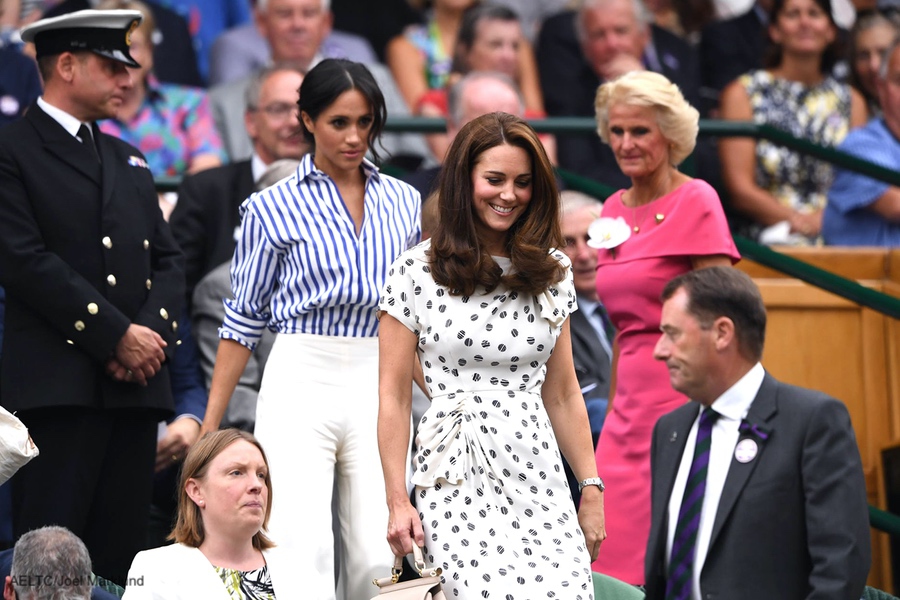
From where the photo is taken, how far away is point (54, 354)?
5.50 m

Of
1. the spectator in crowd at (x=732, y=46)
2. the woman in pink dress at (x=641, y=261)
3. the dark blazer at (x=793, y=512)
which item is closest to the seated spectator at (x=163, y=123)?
the woman in pink dress at (x=641, y=261)

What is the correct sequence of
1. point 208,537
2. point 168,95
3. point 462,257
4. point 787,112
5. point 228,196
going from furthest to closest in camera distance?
point 787,112 → point 168,95 → point 228,196 → point 208,537 → point 462,257

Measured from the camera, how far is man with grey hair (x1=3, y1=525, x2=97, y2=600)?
14.3ft

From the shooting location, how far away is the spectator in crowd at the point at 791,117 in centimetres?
898

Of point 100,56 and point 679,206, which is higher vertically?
point 100,56

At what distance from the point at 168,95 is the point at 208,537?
3.99 meters

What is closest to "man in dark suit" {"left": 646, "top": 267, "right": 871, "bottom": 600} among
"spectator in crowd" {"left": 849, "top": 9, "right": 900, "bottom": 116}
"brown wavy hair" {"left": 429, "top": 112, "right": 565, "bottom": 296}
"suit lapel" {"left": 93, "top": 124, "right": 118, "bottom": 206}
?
"brown wavy hair" {"left": 429, "top": 112, "right": 565, "bottom": 296}

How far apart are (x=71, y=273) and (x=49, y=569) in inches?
54.1

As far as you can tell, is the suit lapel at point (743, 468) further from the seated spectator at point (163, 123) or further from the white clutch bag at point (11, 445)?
the seated spectator at point (163, 123)

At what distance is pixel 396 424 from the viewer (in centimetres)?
443

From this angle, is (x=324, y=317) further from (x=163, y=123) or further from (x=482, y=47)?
(x=482, y=47)

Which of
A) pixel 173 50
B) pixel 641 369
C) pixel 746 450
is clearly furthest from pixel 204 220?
pixel 746 450

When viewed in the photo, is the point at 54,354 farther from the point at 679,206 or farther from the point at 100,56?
the point at 679,206

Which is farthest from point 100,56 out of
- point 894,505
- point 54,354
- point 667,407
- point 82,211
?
point 894,505
